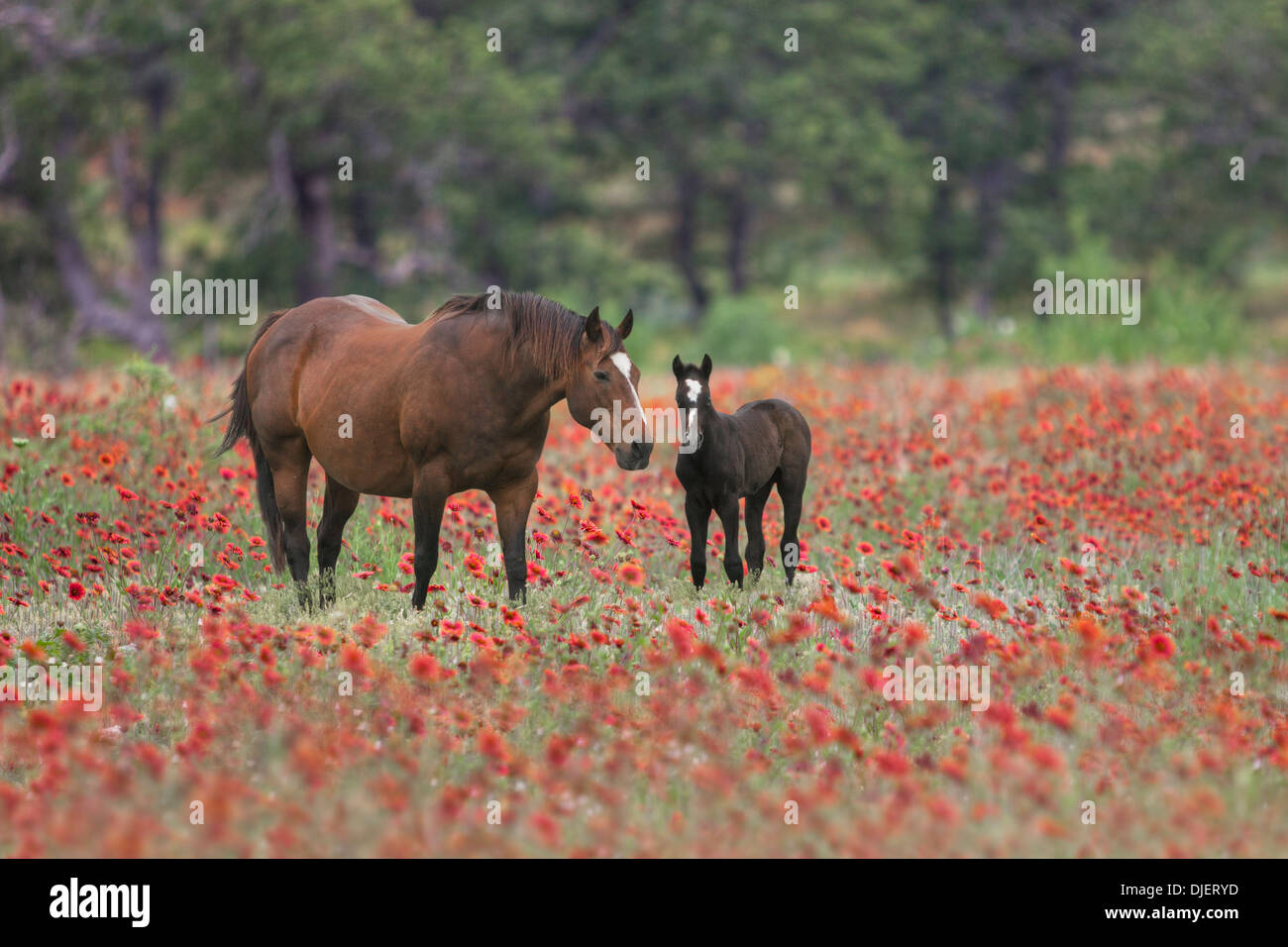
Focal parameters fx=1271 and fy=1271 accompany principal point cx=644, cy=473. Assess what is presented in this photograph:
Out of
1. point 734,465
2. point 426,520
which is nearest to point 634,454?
point 734,465

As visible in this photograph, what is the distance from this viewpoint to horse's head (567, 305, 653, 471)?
17.0ft

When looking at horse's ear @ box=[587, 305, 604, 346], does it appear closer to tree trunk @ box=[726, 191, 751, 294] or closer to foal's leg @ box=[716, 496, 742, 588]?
foal's leg @ box=[716, 496, 742, 588]

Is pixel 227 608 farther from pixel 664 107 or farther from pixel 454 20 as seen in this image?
pixel 664 107

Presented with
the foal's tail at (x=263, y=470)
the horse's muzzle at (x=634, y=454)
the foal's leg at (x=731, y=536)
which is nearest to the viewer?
the horse's muzzle at (x=634, y=454)

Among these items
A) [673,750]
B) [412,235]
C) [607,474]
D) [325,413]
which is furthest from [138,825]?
[412,235]

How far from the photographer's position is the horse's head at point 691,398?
5504 mm

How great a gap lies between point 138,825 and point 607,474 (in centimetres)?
610

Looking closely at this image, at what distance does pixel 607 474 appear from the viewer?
30.0ft

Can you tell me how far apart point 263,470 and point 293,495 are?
0.38m

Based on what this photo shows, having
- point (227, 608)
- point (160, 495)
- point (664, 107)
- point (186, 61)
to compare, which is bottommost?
point (227, 608)

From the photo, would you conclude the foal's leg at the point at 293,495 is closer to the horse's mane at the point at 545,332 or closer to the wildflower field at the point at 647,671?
the wildflower field at the point at 647,671

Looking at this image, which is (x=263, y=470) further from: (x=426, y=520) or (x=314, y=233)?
(x=314, y=233)

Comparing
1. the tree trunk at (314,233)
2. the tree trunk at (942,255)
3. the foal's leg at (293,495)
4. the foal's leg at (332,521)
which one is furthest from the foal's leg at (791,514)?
the tree trunk at (942,255)

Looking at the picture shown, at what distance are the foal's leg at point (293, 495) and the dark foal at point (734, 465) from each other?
7.15 feet
